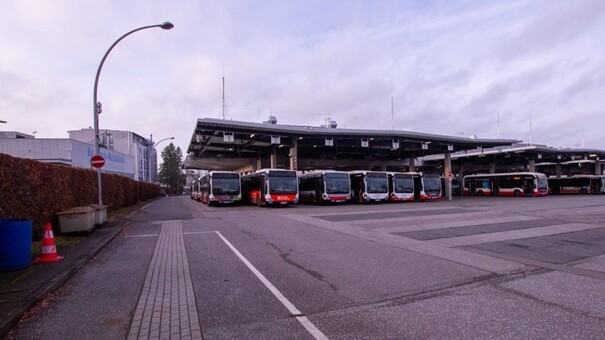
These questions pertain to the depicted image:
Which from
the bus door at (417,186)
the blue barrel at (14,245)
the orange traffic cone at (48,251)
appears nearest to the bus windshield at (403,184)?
the bus door at (417,186)

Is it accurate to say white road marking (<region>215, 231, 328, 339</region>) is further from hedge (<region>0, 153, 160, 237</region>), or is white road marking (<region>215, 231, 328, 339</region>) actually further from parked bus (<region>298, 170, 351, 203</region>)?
parked bus (<region>298, 170, 351, 203</region>)

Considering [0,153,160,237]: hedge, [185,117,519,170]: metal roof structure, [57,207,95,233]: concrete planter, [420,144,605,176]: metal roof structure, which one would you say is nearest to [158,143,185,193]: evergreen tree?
[185,117,519,170]: metal roof structure

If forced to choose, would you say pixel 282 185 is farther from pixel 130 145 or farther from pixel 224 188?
pixel 130 145

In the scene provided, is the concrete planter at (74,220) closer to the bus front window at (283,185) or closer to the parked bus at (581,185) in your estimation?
the bus front window at (283,185)

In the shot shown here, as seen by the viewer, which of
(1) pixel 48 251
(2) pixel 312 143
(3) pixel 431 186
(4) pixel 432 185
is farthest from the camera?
(2) pixel 312 143

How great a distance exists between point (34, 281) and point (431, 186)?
37.1m

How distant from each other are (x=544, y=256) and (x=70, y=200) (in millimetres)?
15484

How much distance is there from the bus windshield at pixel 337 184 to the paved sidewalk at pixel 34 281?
936 inches

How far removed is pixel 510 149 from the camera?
2154 inches

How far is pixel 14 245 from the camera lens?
7.72 meters

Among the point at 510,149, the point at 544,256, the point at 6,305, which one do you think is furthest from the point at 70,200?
the point at 510,149

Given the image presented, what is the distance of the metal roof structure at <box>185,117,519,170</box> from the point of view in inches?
1512

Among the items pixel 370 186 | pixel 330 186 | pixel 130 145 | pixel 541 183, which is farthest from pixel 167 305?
pixel 130 145

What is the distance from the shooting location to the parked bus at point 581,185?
52875 mm
